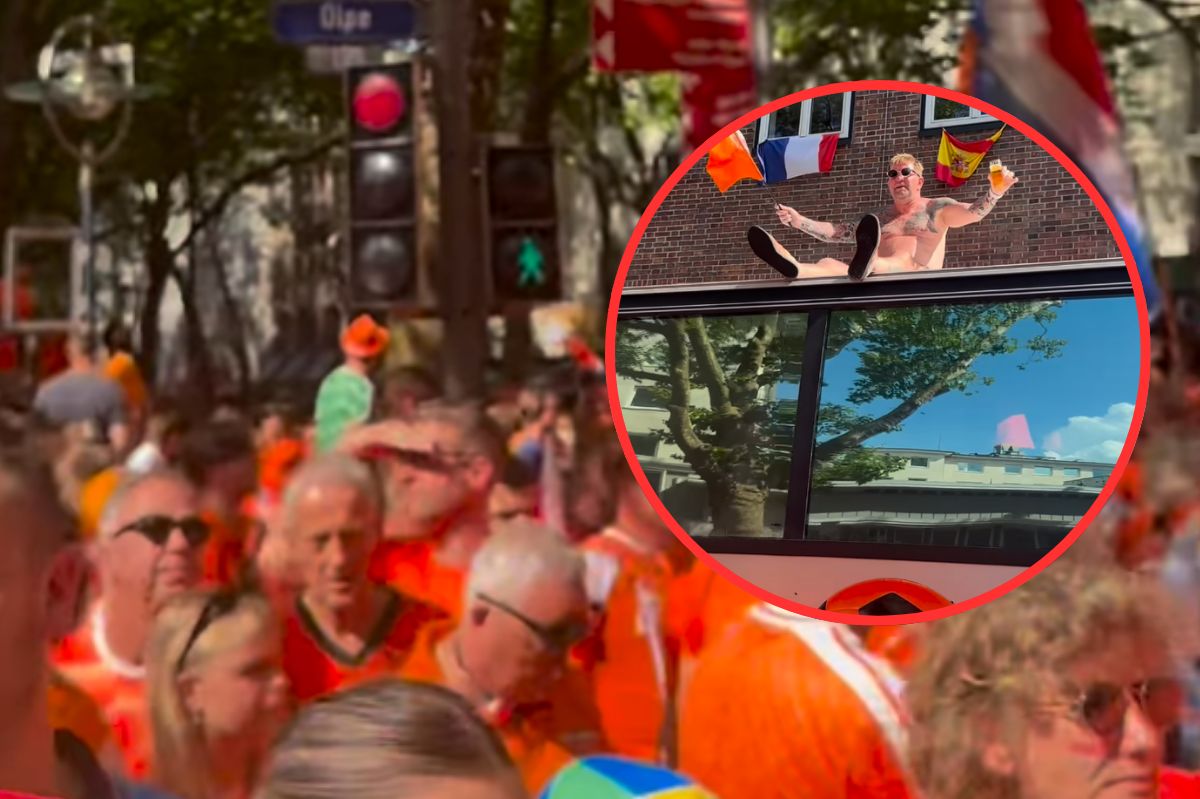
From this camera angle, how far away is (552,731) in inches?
66.8

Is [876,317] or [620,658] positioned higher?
[876,317]

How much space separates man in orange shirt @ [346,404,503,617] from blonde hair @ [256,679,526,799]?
13cm

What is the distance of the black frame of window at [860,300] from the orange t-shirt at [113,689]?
3.32ft

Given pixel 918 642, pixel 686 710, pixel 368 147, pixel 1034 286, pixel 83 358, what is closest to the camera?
pixel 1034 286

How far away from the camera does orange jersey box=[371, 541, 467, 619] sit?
1.76m

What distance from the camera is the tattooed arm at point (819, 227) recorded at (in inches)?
54.4

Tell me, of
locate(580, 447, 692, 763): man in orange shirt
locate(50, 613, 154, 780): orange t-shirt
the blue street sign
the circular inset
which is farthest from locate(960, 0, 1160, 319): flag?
locate(50, 613, 154, 780): orange t-shirt

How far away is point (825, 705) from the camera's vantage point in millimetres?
1568

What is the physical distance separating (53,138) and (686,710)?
1229mm

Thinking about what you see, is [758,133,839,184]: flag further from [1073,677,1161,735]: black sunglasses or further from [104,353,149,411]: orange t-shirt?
[104,353,149,411]: orange t-shirt

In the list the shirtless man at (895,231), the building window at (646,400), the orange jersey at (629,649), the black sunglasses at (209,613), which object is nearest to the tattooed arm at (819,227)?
the shirtless man at (895,231)

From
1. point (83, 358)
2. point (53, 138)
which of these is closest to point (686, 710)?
point (83, 358)

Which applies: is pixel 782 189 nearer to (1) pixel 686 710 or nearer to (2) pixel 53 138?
(1) pixel 686 710

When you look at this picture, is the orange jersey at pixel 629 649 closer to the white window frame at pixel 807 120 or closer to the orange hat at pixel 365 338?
the orange hat at pixel 365 338
